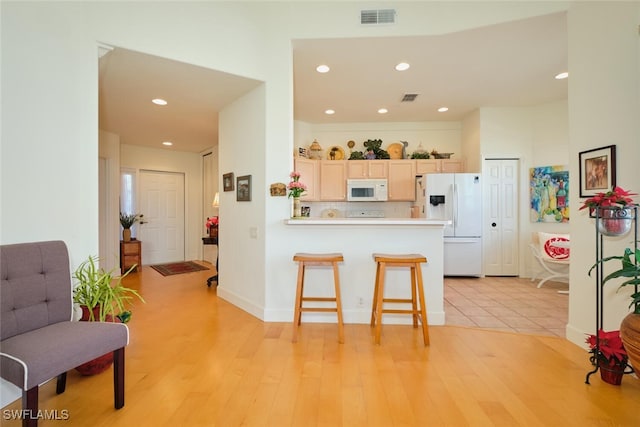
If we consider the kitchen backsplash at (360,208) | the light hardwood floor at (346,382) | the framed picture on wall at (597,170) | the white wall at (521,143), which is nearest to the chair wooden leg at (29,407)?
the light hardwood floor at (346,382)

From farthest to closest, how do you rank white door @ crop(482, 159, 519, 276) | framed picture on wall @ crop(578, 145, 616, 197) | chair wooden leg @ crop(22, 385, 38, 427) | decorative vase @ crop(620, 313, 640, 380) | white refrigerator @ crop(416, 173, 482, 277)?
white door @ crop(482, 159, 519, 276) → white refrigerator @ crop(416, 173, 482, 277) → framed picture on wall @ crop(578, 145, 616, 197) → decorative vase @ crop(620, 313, 640, 380) → chair wooden leg @ crop(22, 385, 38, 427)

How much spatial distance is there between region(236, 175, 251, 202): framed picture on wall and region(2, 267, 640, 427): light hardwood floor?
54.5 inches

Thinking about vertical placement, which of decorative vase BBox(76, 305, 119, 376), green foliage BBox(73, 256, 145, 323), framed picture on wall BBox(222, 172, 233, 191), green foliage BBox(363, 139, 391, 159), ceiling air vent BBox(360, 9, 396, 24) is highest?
ceiling air vent BBox(360, 9, 396, 24)

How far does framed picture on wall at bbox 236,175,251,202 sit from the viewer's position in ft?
10.8

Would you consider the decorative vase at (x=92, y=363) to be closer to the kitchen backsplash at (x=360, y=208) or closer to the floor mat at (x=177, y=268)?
the floor mat at (x=177, y=268)

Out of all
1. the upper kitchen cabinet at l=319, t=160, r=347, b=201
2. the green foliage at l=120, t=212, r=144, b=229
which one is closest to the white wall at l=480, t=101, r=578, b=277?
the upper kitchen cabinet at l=319, t=160, r=347, b=201

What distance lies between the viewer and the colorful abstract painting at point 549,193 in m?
4.66

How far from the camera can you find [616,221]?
186 centimetres

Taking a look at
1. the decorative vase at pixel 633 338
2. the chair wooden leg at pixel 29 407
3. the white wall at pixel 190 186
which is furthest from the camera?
the white wall at pixel 190 186

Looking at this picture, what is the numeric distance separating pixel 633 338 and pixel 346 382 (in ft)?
5.39

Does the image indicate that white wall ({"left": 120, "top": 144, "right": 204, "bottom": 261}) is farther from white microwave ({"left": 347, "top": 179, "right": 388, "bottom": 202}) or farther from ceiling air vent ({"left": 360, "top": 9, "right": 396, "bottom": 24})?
ceiling air vent ({"left": 360, "top": 9, "right": 396, "bottom": 24})

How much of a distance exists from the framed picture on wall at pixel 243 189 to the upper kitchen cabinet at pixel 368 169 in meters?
2.46

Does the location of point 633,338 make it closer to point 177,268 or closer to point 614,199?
point 614,199

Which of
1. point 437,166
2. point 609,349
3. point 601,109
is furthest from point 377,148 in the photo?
point 609,349
